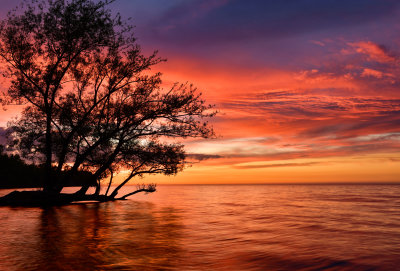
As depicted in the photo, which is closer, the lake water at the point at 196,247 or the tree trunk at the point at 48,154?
the lake water at the point at 196,247

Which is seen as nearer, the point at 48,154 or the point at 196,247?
the point at 196,247

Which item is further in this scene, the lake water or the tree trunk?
the tree trunk

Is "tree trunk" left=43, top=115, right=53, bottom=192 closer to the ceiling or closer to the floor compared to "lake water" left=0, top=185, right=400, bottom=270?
closer to the ceiling

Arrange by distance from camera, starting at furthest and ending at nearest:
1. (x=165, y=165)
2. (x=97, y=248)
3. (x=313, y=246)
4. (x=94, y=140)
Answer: (x=165, y=165), (x=94, y=140), (x=313, y=246), (x=97, y=248)

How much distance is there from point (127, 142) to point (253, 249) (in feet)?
75.4

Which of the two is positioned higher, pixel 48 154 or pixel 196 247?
pixel 48 154

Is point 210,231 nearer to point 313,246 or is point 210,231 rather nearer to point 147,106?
point 313,246

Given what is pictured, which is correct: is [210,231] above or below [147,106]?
below

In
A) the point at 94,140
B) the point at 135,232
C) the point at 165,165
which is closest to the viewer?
the point at 135,232

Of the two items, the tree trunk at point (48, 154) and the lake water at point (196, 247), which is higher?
the tree trunk at point (48, 154)

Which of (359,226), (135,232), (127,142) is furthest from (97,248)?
(127,142)

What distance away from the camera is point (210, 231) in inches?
845

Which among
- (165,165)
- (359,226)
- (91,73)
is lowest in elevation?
(359,226)

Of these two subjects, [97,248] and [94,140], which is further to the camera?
[94,140]
